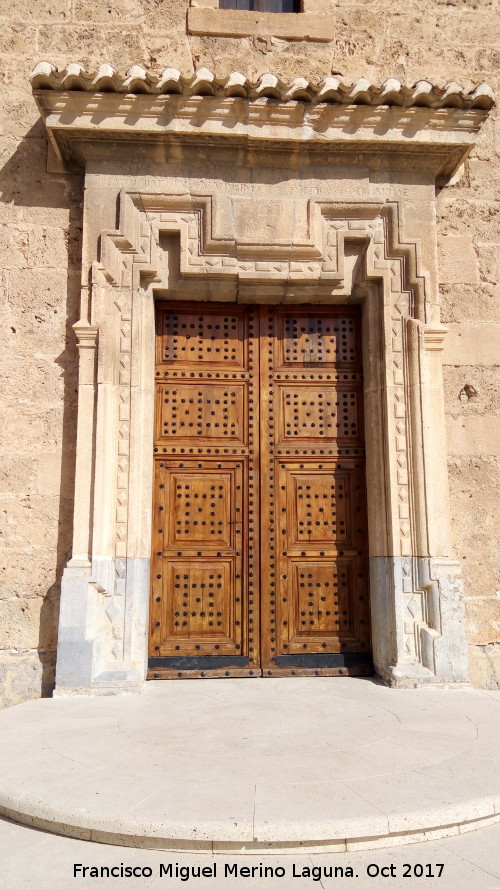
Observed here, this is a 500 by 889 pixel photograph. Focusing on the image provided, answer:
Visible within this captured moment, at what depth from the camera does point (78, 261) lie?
14.9 ft

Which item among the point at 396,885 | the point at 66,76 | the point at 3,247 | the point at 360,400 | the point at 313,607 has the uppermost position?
the point at 66,76

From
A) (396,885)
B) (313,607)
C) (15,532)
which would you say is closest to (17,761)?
(396,885)

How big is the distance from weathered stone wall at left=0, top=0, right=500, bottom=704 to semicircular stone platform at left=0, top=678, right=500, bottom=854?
2.99 ft

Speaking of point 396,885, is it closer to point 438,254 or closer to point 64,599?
point 64,599

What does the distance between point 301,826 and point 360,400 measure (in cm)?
323

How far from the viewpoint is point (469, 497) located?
14.7 ft

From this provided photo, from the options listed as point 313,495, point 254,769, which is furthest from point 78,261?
point 254,769

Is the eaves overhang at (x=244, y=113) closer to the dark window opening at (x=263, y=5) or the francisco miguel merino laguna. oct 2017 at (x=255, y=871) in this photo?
the dark window opening at (x=263, y=5)

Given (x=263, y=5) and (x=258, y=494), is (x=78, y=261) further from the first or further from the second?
(x=263, y=5)

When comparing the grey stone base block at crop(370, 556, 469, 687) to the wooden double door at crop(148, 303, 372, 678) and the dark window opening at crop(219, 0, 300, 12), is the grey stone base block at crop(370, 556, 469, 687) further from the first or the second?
the dark window opening at crop(219, 0, 300, 12)

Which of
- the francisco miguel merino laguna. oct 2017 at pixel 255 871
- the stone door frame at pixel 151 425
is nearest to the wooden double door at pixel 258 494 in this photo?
the stone door frame at pixel 151 425

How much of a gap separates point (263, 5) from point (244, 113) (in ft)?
5.07

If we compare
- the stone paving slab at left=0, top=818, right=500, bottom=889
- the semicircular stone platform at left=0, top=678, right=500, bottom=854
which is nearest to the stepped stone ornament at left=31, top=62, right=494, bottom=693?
the semicircular stone platform at left=0, top=678, right=500, bottom=854

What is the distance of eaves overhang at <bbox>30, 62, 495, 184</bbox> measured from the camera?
13.7 feet
